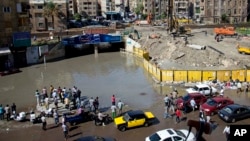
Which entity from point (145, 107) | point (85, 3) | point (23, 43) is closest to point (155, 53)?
point (23, 43)

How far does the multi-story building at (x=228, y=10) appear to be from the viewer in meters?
128

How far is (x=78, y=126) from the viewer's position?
2966 cm

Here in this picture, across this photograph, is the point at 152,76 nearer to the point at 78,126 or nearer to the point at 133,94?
the point at 133,94

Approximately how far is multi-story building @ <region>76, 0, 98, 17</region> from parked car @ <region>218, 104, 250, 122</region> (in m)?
149

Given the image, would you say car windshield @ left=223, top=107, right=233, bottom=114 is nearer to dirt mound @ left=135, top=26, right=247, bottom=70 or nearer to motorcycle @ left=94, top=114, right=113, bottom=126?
motorcycle @ left=94, top=114, right=113, bottom=126

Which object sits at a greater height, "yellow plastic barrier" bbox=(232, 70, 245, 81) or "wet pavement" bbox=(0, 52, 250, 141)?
"yellow plastic barrier" bbox=(232, 70, 245, 81)

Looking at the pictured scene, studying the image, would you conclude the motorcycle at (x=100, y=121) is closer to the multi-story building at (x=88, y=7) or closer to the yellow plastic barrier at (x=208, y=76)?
the yellow plastic barrier at (x=208, y=76)

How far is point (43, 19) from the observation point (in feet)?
367

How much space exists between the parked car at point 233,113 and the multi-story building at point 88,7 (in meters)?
149

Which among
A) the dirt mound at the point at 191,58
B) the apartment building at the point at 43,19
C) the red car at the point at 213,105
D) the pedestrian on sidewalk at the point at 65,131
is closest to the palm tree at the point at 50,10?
the apartment building at the point at 43,19

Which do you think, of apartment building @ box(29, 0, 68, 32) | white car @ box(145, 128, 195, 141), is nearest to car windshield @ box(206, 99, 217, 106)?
white car @ box(145, 128, 195, 141)

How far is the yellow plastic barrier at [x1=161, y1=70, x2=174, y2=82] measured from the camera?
43688 mm

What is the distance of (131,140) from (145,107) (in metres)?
9.29

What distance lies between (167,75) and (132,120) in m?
17.2
